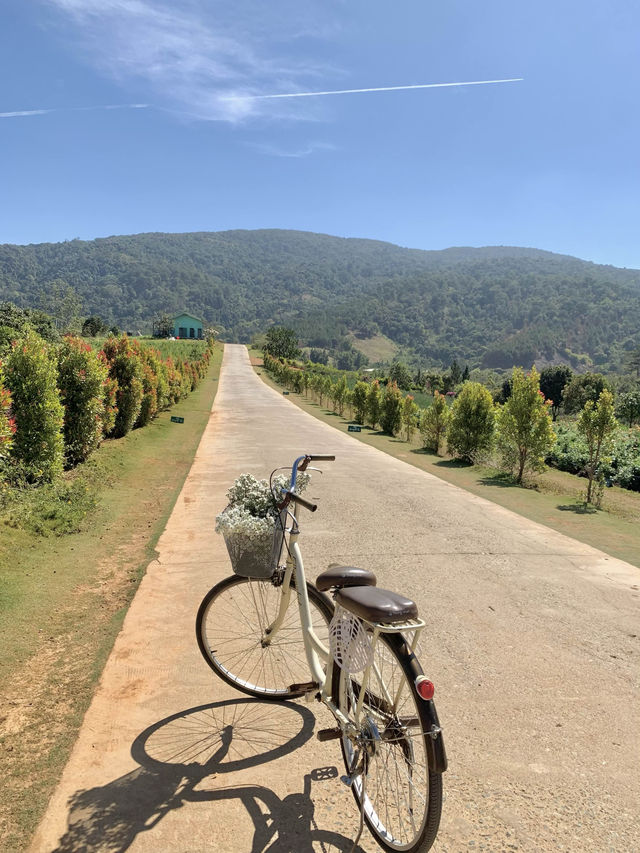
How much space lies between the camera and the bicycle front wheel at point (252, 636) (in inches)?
121

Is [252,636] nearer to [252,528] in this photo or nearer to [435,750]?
[252,528]

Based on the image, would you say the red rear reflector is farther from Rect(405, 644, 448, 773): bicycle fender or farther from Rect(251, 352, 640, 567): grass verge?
Rect(251, 352, 640, 567): grass verge

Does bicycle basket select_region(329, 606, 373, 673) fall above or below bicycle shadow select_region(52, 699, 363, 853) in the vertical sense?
above

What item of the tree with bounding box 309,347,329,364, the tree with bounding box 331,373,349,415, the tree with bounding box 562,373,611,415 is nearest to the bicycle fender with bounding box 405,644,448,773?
the tree with bounding box 331,373,349,415

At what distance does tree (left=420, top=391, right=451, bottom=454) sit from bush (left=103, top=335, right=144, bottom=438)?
28.1ft

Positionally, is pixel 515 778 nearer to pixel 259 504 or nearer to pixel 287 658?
pixel 287 658

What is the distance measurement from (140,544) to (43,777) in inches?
143

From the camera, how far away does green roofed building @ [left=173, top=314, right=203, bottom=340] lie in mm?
96062

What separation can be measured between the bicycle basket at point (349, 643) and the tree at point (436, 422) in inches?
565

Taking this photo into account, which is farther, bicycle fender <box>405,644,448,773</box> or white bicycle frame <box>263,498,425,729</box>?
white bicycle frame <box>263,498,425,729</box>

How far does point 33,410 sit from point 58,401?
38 centimetres

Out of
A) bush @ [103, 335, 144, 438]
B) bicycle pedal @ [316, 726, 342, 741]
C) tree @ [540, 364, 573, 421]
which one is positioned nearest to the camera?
bicycle pedal @ [316, 726, 342, 741]

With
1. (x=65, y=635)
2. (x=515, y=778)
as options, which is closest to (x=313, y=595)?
(x=515, y=778)

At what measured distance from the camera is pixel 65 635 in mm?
3834
